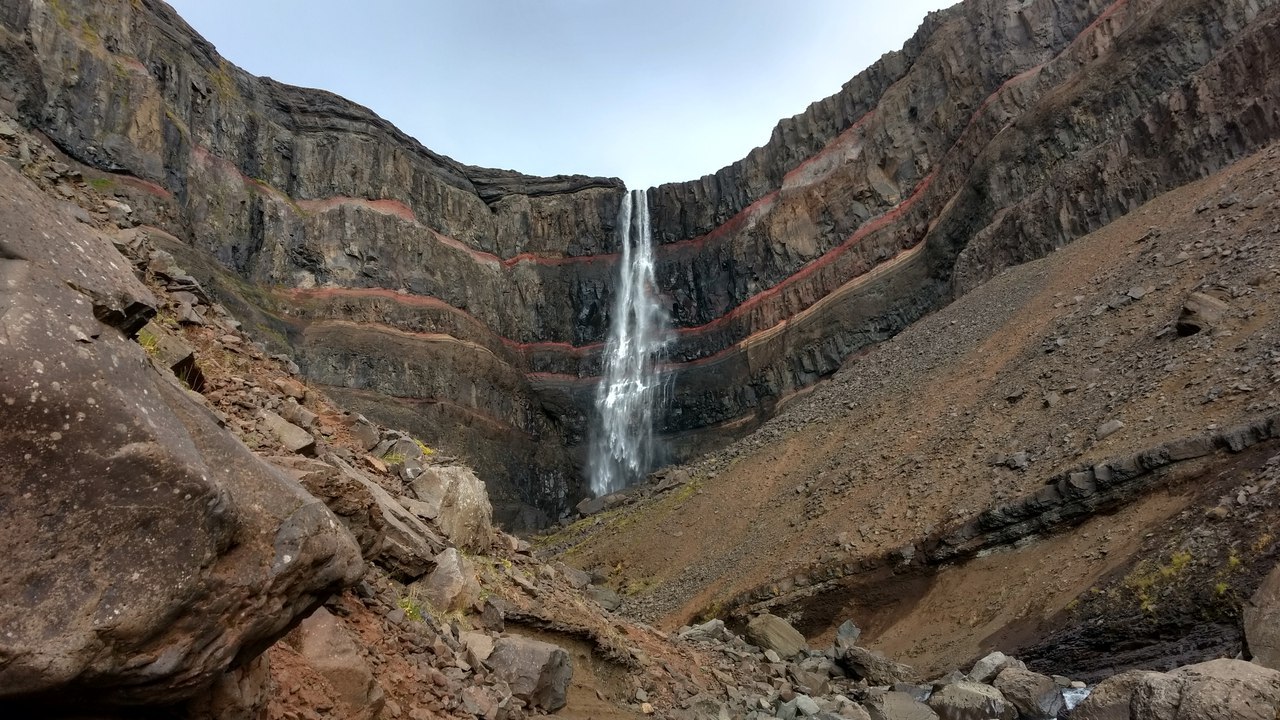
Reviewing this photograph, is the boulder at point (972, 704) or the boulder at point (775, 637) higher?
the boulder at point (775, 637)

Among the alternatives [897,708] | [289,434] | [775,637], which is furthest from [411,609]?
[775,637]

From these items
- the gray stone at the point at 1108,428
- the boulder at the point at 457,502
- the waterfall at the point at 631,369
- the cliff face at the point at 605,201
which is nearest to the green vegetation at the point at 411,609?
the boulder at the point at 457,502

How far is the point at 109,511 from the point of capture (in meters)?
2.61

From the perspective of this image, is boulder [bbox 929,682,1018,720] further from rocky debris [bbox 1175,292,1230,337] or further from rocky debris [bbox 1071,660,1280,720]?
rocky debris [bbox 1175,292,1230,337]

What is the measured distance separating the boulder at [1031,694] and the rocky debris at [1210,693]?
3.74 meters

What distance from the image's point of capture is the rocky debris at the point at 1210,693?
17.1 ft

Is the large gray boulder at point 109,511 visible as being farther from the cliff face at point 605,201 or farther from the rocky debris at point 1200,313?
the cliff face at point 605,201

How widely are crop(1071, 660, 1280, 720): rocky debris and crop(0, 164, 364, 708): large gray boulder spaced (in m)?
6.11

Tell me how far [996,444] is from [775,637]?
28.3 feet

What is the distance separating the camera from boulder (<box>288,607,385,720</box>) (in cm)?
397

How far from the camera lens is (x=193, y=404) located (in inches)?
132

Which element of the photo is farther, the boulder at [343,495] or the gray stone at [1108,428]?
the gray stone at [1108,428]

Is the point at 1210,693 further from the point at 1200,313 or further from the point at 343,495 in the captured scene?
the point at 1200,313

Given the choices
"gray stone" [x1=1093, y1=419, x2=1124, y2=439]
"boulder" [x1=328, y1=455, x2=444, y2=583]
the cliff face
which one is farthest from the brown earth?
"boulder" [x1=328, y1=455, x2=444, y2=583]
